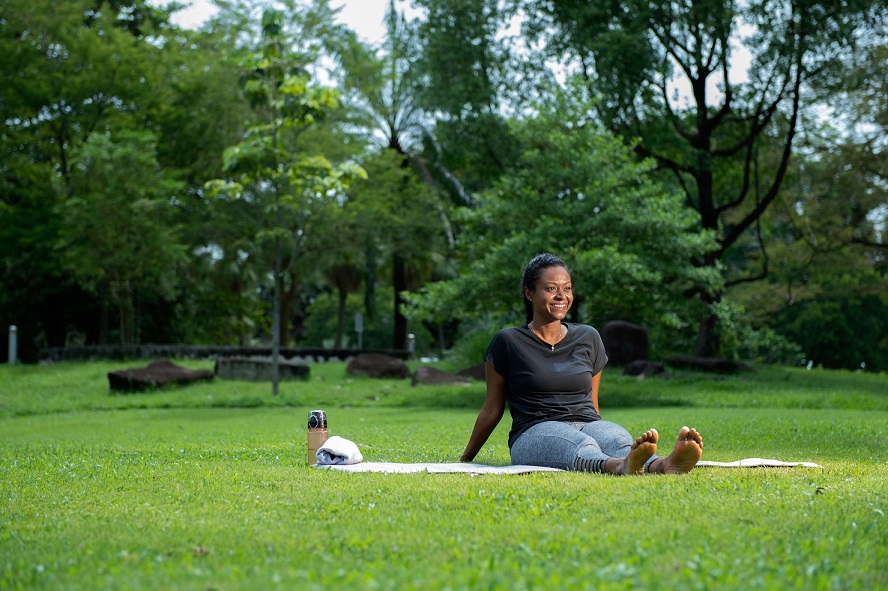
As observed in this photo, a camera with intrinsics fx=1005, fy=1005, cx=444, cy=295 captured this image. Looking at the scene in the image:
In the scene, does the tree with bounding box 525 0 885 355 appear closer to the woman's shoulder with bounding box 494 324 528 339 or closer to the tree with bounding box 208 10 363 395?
the tree with bounding box 208 10 363 395

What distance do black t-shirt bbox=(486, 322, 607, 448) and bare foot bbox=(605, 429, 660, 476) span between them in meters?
0.86

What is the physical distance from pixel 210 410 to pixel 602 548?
49.6 feet

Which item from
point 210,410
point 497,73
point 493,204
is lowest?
point 210,410

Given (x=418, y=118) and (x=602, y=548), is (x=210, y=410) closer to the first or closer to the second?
(x=602, y=548)

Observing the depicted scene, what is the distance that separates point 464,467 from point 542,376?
0.88 m

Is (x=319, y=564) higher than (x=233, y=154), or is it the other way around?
(x=233, y=154)

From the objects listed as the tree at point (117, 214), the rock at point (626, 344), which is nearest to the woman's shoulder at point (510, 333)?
the rock at point (626, 344)

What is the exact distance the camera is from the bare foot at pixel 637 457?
6.20 m

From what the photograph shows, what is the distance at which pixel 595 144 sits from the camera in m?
20.8

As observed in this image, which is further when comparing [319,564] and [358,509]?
[358,509]

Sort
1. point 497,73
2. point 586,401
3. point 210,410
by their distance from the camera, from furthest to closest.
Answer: point 497,73
point 210,410
point 586,401

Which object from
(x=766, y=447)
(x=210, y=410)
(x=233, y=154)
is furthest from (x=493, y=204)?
(x=766, y=447)

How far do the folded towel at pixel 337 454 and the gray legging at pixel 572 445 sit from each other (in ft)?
3.97

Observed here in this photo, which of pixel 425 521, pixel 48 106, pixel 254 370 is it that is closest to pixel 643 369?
pixel 254 370
